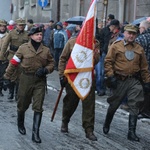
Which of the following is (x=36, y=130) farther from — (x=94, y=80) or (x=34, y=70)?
(x=94, y=80)

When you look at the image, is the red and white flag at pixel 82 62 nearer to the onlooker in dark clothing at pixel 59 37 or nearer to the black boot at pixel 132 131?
the black boot at pixel 132 131

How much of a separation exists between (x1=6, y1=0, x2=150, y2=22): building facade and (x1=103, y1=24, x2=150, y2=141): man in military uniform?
24.5 ft

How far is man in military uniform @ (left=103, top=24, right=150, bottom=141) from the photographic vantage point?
8.68 metres

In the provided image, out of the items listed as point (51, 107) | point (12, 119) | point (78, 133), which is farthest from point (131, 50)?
point (51, 107)

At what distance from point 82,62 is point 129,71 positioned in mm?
762

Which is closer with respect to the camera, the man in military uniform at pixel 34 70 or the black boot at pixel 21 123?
the man in military uniform at pixel 34 70

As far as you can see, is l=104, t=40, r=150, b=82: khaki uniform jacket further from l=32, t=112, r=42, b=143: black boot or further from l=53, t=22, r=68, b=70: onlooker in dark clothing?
l=53, t=22, r=68, b=70: onlooker in dark clothing

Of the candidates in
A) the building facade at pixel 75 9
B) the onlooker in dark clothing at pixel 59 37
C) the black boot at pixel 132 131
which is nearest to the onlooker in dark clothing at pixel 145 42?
the black boot at pixel 132 131

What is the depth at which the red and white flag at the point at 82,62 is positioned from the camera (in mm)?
8445

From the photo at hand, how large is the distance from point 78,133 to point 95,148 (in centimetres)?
105

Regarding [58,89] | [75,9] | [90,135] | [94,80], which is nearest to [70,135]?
[90,135]

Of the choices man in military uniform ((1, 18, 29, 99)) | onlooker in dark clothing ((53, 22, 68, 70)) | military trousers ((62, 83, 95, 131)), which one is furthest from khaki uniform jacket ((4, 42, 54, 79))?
onlooker in dark clothing ((53, 22, 68, 70))

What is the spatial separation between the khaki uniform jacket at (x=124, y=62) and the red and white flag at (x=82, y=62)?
0.35 metres

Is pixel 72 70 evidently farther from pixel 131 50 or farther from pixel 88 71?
pixel 131 50
